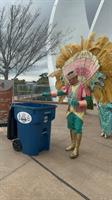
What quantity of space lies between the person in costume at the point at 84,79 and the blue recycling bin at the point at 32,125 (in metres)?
0.49

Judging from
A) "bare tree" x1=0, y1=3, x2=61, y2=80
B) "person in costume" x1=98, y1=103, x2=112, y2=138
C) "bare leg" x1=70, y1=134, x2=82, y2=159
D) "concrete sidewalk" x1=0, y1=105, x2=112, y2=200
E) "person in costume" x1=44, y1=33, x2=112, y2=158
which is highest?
"bare tree" x1=0, y1=3, x2=61, y2=80

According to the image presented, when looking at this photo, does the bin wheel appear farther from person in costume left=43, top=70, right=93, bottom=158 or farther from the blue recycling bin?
person in costume left=43, top=70, right=93, bottom=158

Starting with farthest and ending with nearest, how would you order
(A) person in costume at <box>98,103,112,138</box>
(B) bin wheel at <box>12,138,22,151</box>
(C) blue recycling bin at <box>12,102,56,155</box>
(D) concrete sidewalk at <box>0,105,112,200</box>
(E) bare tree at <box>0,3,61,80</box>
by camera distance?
(E) bare tree at <box>0,3,61,80</box> → (A) person in costume at <box>98,103,112,138</box> → (B) bin wheel at <box>12,138,22,151</box> → (C) blue recycling bin at <box>12,102,56,155</box> → (D) concrete sidewalk at <box>0,105,112,200</box>

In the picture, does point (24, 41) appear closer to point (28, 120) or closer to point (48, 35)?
point (48, 35)

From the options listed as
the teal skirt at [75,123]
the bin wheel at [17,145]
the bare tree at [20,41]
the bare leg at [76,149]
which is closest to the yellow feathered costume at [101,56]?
the teal skirt at [75,123]

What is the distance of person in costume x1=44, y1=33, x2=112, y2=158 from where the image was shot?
5.69 m

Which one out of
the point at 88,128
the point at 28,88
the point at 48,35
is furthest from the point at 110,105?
the point at 48,35

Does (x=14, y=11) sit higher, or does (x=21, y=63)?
(x=14, y=11)

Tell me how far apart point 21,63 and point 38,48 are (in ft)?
4.67

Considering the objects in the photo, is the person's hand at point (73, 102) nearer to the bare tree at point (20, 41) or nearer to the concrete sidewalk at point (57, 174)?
the concrete sidewalk at point (57, 174)

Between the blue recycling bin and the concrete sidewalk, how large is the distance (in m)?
0.19

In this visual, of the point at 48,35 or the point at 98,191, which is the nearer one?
the point at 98,191

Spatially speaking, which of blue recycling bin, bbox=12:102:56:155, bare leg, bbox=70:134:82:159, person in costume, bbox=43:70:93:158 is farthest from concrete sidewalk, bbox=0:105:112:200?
person in costume, bbox=43:70:93:158

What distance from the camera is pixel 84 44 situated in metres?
6.19
